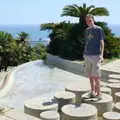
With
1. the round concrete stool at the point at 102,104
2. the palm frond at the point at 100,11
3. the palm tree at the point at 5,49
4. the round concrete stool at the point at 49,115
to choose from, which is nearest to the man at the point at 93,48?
the round concrete stool at the point at 102,104

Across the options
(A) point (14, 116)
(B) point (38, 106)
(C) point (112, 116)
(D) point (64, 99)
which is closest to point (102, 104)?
(C) point (112, 116)

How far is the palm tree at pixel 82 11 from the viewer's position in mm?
15305

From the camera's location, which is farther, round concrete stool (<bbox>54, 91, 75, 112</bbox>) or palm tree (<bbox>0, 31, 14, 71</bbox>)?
palm tree (<bbox>0, 31, 14, 71</bbox>)

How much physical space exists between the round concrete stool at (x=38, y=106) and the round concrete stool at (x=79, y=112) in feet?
1.22

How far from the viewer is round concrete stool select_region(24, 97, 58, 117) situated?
6.48m

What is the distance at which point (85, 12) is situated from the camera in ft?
50.3

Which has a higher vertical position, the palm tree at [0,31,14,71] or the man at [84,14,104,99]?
the man at [84,14,104,99]

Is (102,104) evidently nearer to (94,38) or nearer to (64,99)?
(64,99)

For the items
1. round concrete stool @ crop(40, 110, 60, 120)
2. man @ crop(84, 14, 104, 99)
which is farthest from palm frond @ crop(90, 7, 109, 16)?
round concrete stool @ crop(40, 110, 60, 120)

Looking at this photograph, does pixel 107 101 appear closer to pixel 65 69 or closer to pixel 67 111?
pixel 67 111

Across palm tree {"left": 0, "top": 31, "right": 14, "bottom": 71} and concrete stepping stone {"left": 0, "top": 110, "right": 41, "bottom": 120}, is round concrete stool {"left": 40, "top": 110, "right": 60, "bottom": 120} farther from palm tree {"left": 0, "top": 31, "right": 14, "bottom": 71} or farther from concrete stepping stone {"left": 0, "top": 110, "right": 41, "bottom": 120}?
palm tree {"left": 0, "top": 31, "right": 14, "bottom": 71}

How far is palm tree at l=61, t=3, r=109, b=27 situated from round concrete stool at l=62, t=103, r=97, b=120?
9.17m

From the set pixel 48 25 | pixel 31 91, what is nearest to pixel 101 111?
pixel 31 91

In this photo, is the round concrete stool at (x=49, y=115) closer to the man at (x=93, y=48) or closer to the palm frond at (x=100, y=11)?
the man at (x=93, y=48)
